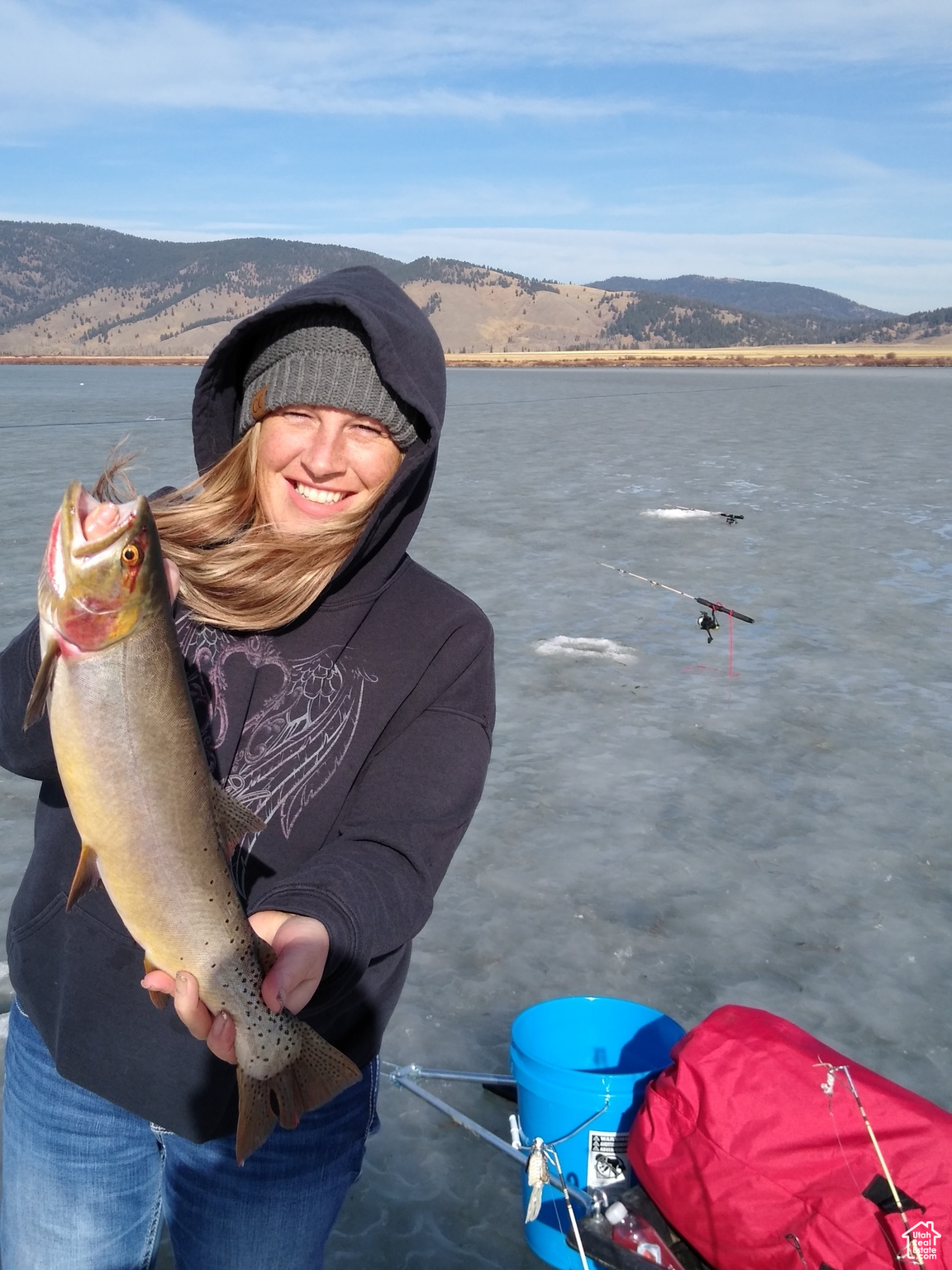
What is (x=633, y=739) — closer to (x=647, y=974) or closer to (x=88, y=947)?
(x=647, y=974)

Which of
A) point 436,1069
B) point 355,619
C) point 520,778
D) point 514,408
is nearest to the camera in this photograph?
point 355,619

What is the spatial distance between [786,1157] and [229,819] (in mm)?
1515

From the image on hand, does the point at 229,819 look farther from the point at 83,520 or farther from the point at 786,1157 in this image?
the point at 786,1157

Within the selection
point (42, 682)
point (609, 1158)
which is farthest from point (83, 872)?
point (609, 1158)

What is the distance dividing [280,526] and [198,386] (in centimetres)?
44

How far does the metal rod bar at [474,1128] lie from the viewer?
2.80 metres

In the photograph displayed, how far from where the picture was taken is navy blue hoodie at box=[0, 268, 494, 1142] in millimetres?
2047

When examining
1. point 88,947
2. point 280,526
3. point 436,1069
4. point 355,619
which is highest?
point 280,526

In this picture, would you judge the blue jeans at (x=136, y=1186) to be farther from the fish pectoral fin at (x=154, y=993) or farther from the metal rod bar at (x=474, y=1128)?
the metal rod bar at (x=474, y=1128)

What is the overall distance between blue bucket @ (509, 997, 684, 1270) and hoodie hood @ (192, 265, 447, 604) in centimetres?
149

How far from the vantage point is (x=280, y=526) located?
242 centimetres

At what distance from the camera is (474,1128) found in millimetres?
3201

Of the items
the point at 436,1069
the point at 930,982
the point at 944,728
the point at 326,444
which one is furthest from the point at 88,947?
the point at 944,728

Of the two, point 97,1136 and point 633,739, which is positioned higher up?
point 97,1136
